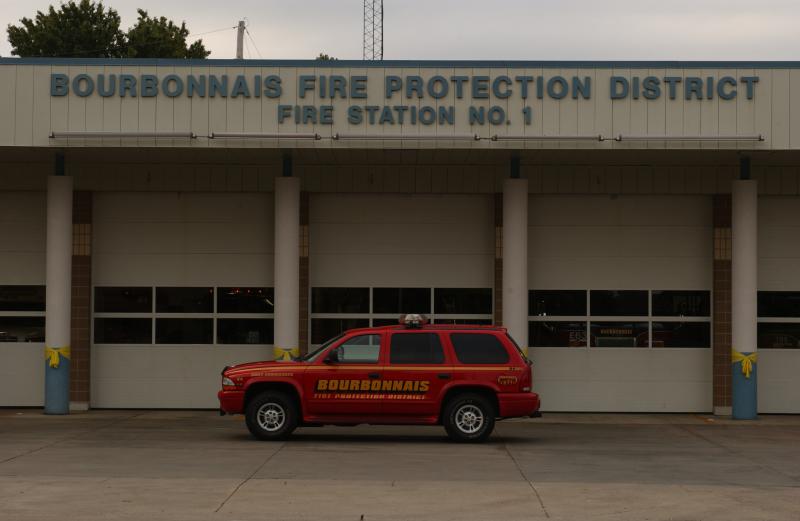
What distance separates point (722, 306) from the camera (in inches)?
913

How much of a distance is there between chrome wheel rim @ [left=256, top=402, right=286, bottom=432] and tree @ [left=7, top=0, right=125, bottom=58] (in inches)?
1549

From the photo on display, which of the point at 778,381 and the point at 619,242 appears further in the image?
the point at 619,242

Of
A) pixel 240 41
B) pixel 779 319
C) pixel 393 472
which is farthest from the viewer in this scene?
pixel 240 41

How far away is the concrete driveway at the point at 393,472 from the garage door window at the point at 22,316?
278 cm

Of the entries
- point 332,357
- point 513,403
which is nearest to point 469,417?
point 513,403

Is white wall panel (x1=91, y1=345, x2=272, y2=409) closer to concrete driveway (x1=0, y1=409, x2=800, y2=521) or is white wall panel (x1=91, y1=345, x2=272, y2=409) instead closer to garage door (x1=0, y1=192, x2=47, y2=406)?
garage door (x1=0, y1=192, x2=47, y2=406)

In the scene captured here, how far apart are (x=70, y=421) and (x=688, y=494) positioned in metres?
12.3

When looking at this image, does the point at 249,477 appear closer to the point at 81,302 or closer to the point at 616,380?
the point at 81,302

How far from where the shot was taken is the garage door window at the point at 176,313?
77.6ft

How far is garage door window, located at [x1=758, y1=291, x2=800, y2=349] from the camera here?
23.3 m

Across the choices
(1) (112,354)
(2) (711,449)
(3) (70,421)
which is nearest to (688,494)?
(2) (711,449)

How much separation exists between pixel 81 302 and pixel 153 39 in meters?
34.3

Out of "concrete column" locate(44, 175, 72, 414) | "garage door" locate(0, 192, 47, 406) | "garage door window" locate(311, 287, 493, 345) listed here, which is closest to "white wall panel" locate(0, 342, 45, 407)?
"garage door" locate(0, 192, 47, 406)

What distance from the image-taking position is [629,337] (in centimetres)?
2353
